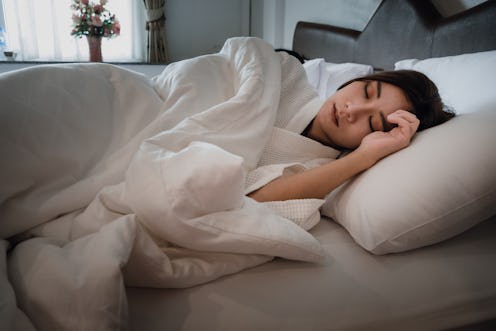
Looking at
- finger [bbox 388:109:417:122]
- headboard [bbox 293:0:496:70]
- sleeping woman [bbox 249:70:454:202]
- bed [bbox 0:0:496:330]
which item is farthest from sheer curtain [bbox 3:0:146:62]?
finger [bbox 388:109:417:122]

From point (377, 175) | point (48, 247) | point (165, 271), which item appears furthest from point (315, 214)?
point (48, 247)

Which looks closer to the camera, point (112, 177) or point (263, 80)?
point (112, 177)

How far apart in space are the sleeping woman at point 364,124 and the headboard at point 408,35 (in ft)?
1.30

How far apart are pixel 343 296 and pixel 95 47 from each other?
9.61 feet

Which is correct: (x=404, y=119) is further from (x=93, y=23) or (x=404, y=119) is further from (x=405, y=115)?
(x=93, y=23)

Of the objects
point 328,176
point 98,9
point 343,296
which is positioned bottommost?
point 343,296

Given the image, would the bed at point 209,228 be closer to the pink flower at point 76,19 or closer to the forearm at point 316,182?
the forearm at point 316,182

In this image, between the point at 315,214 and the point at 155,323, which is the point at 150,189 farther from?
the point at 315,214

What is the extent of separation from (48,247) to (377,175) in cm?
64

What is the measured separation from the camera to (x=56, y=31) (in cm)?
290

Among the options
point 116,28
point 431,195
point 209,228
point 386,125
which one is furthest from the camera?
point 116,28

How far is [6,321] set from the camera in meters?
0.39

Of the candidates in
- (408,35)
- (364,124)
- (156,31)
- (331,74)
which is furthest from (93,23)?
(364,124)

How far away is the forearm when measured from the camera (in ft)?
2.63
